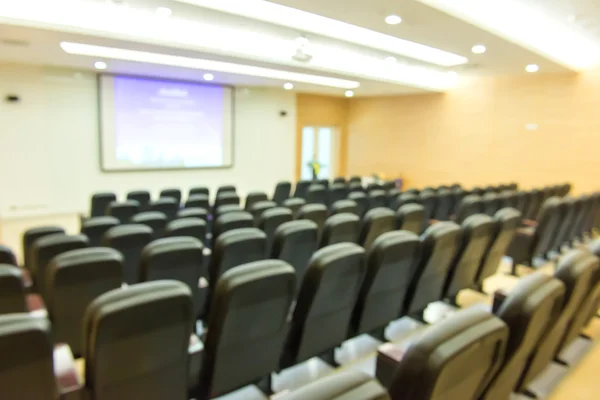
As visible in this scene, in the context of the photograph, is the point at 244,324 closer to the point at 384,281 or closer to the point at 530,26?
the point at 384,281

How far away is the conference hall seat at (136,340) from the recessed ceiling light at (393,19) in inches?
178

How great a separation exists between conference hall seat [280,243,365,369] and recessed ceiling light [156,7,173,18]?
4.72 metres

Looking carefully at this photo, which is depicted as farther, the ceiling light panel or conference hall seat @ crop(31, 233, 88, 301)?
the ceiling light panel

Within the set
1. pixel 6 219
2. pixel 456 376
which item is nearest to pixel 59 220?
pixel 6 219

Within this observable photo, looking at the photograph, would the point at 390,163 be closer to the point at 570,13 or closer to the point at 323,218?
the point at 570,13

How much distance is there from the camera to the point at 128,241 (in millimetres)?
3508

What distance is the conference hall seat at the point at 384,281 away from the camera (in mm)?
2764

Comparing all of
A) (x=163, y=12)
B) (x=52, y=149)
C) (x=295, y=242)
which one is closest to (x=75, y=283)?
(x=295, y=242)

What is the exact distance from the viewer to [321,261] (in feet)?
7.59

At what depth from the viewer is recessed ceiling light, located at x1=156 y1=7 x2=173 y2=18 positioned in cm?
559

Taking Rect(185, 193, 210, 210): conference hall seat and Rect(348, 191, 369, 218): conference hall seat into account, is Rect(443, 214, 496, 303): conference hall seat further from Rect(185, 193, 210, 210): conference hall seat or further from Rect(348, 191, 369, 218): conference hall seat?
Rect(185, 193, 210, 210): conference hall seat

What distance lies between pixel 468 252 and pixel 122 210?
13.6 feet

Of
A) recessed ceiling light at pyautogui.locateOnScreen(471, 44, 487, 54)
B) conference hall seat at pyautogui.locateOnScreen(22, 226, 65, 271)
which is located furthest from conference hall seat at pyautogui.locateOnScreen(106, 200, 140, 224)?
recessed ceiling light at pyautogui.locateOnScreen(471, 44, 487, 54)

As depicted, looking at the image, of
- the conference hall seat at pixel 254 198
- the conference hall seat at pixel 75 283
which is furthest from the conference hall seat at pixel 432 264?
the conference hall seat at pixel 254 198
